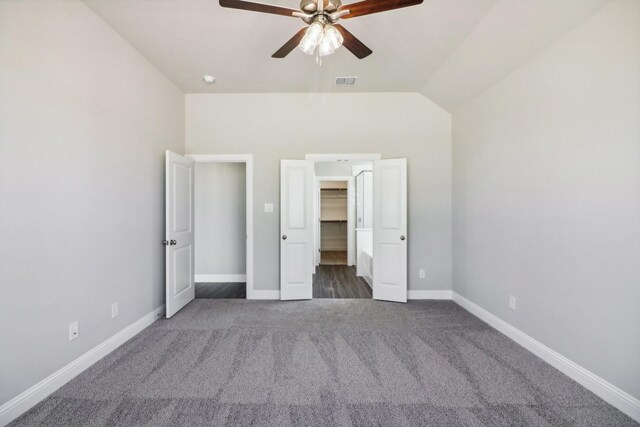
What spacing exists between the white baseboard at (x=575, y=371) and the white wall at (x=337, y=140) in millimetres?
1134

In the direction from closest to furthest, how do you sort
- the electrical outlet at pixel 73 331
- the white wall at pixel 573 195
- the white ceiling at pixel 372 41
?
the white wall at pixel 573 195, the electrical outlet at pixel 73 331, the white ceiling at pixel 372 41

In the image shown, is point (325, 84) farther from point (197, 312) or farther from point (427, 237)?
point (197, 312)

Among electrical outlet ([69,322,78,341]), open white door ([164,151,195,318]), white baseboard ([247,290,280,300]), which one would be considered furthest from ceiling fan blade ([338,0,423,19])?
white baseboard ([247,290,280,300])

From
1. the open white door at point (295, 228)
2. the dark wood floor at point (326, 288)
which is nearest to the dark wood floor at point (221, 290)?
the dark wood floor at point (326, 288)

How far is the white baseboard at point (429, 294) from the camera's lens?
12.6ft

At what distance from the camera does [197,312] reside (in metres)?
3.33

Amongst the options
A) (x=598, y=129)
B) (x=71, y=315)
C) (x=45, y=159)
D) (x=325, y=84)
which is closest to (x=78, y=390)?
(x=71, y=315)

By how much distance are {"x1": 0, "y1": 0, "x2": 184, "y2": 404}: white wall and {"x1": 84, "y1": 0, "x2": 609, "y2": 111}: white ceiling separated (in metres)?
0.45

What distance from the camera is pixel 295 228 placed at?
3.82 m

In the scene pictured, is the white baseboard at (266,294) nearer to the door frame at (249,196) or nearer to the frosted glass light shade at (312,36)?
the door frame at (249,196)

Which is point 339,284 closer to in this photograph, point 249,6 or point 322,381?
point 322,381

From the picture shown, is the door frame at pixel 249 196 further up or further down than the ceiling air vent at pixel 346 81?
further down

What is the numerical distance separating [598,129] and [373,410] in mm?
2499

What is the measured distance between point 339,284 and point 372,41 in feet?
11.8
